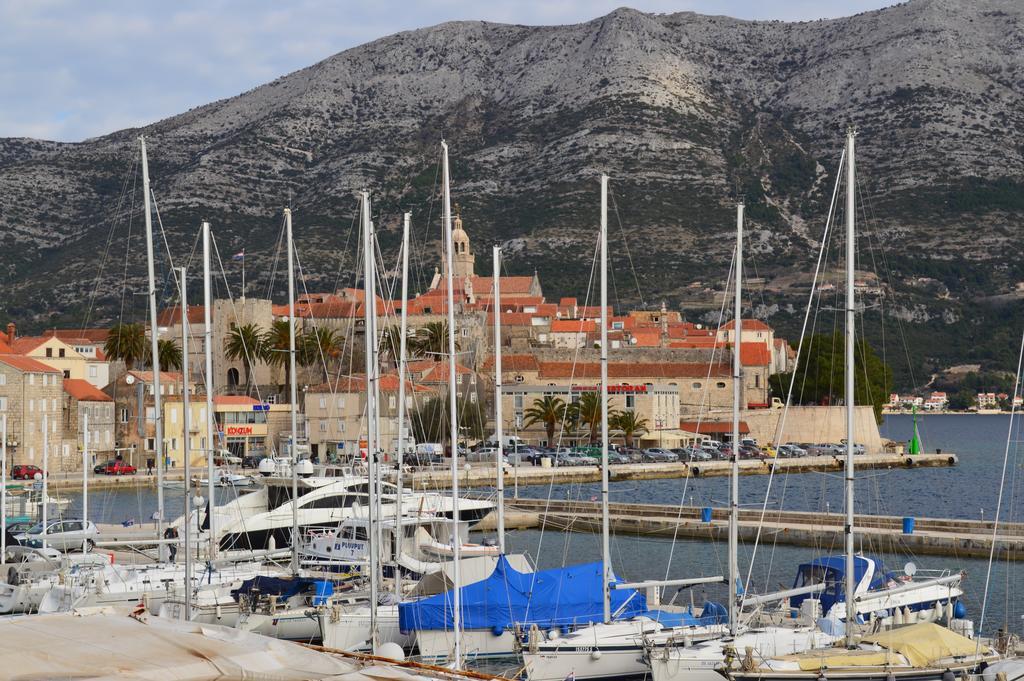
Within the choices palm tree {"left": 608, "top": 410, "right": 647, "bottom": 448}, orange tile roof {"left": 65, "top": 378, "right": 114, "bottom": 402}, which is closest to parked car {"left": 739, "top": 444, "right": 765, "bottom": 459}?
palm tree {"left": 608, "top": 410, "right": 647, "bottom": 448}

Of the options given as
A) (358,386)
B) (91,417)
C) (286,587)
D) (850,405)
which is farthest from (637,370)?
(850,405)

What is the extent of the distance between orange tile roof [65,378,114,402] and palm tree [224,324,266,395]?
1277cm

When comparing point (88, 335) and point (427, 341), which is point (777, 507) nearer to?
point (427, 341)

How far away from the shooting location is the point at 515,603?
2339 cm

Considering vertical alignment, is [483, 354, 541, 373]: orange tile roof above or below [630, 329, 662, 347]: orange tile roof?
below

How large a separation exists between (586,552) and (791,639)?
19.6 meters

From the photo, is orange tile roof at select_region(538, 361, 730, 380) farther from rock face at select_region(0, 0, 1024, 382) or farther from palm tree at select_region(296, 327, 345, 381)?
rock face at select_region(0, 0, 1024, 382)

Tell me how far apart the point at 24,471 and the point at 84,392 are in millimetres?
13418

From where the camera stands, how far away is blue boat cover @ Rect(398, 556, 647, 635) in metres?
23.2

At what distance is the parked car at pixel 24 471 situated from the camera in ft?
204

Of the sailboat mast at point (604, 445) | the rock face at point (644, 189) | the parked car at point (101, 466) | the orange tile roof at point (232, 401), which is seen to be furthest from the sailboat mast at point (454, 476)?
the rock face at point (644, 189)

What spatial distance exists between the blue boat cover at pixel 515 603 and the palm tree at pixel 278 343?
222ft

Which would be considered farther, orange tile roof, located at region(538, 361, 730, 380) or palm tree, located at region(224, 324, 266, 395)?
orange tile roof, located at region(538, 361, 730, 380)

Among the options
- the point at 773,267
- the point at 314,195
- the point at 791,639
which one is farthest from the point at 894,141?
the point at 791,639
